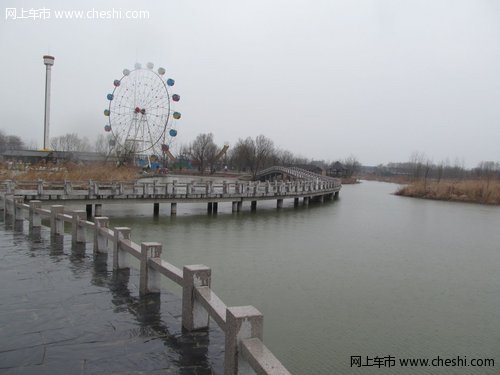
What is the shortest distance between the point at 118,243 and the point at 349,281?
21.8 feet

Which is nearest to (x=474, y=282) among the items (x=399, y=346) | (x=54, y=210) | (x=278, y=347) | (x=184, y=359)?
(x=399, y=346)

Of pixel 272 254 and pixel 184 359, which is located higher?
pixel 184 359

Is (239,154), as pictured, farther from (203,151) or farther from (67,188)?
(67,188)

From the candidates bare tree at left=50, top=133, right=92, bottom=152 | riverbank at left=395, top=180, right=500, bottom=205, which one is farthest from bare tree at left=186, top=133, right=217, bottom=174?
riverbank at left=395, top=180, right=500, bottom=205

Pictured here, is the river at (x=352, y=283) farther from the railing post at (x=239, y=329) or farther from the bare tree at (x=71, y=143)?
the bare tree at (x=71, y=143)

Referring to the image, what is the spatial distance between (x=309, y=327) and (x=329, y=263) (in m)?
5.92

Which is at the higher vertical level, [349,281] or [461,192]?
[461,192]

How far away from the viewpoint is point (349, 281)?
453 inches

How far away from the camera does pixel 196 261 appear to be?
1301 cm

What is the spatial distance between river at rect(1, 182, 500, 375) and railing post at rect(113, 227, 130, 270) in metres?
2.12

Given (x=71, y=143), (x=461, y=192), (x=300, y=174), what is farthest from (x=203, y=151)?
(x=461, y=192)

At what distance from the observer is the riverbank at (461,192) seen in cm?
4153

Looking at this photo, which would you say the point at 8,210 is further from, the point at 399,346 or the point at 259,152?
the point at 259,152

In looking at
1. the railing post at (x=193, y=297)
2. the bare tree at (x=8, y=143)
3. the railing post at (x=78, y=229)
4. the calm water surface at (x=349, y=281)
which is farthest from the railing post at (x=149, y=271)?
the bare tree at (x=8, y=143)
